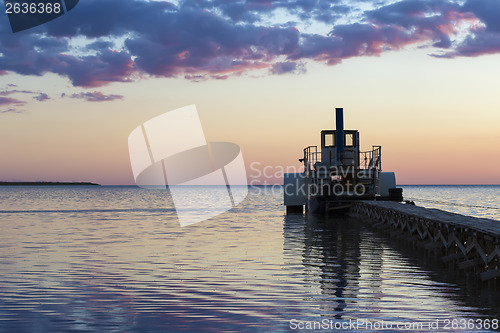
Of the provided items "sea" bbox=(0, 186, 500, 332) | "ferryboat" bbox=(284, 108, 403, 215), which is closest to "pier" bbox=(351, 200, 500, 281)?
"sea" bbox=(0, 186, 500, 332)

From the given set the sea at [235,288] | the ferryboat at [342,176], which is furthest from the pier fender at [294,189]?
the sea at [235,288]

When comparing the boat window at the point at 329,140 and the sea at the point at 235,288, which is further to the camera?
the boat window at the point at 329,140

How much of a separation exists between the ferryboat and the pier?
9.93 m

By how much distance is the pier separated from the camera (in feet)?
47.3

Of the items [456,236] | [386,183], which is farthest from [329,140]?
[456,236]

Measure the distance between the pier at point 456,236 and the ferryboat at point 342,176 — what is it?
9928mm

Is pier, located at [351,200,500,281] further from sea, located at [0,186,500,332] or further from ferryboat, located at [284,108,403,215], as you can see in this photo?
ferryboat, located at [284,108,403,215]

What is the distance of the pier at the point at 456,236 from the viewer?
1441cm

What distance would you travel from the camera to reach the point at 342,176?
40.2 m

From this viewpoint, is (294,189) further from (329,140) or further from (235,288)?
(235,288)

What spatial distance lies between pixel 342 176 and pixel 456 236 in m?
23.1

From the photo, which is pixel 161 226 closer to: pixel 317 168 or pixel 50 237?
pixel 50 237

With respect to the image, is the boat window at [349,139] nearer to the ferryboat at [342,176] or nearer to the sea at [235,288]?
the ferryboat at [342,176]

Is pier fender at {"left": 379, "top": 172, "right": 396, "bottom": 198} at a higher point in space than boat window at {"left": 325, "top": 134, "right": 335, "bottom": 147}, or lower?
lower
